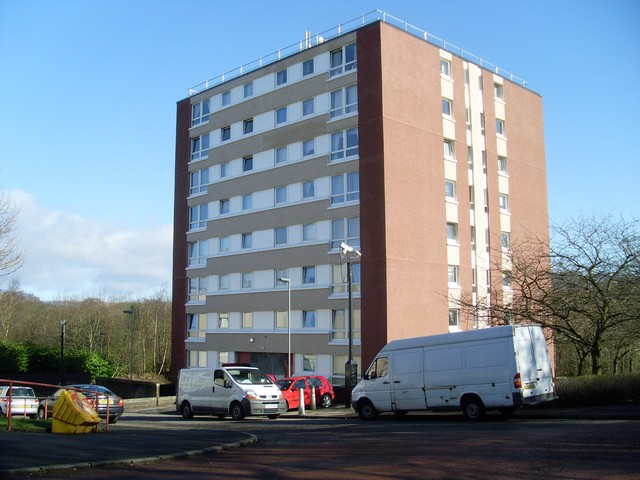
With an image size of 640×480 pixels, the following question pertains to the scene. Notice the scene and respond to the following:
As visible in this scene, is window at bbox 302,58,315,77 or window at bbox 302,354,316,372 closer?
window at bbox 302,354,316,372

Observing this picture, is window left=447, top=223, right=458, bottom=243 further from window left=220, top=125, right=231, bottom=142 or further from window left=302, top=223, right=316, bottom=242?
window left=220, top=125, right=231, bottom=142

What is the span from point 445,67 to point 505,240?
11.0m

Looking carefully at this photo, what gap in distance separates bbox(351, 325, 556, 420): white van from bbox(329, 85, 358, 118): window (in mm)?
18869

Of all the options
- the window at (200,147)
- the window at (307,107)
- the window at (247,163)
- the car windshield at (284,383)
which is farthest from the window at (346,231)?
the window at (200,147)

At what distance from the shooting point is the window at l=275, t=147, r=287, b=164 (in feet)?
133

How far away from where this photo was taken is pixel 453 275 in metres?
37.7

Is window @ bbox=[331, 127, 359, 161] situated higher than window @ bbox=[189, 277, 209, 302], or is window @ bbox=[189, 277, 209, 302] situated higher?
window @ bbox=[331, 127, 359, 161]

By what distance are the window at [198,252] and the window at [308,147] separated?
10642 millimetres

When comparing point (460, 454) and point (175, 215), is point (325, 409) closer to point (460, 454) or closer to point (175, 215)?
point (460, 454)

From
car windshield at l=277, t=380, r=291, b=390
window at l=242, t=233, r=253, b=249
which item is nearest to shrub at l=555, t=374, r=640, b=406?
car windshield at l=277, t=380, r=291, b=390

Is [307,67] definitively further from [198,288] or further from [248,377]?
[248,377]

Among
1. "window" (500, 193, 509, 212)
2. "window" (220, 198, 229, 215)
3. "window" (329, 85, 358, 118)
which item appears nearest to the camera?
"window" (329, 85, 358, 118)

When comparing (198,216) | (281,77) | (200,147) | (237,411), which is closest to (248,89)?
(281,77)

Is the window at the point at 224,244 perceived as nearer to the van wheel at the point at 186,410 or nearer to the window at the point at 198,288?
the window at the point at 198,288
